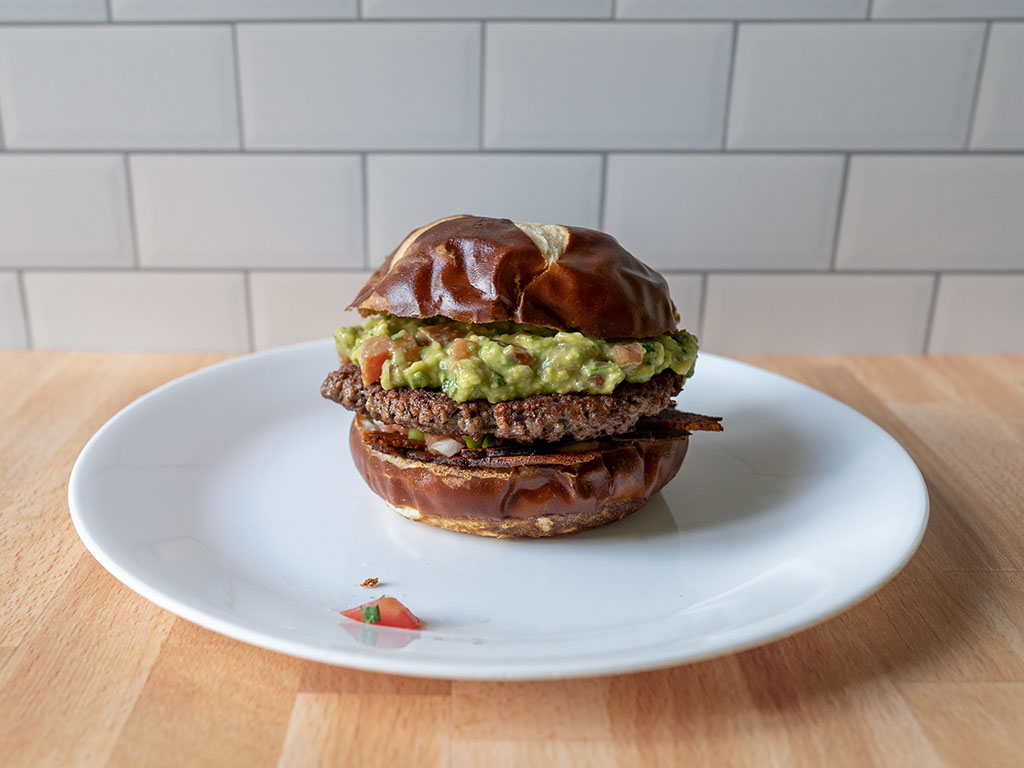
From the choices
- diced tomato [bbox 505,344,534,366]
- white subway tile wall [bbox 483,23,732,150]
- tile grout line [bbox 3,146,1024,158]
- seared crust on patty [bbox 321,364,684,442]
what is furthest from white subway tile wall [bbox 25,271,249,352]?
diced tomato [bbox 505,344,534,366]

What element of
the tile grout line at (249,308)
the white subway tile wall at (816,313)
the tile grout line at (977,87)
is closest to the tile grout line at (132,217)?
the tile grout line at (249,308)

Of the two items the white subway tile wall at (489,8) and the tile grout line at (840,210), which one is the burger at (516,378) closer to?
the white subway tile wall at (489,8)

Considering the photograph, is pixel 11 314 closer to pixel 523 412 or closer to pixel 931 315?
pixel 523 412

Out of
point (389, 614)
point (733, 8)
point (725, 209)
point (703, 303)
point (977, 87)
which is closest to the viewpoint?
point (389, 614)

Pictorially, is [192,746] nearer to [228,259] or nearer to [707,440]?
[707,440]

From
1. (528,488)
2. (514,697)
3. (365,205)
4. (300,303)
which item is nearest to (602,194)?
(365,205)

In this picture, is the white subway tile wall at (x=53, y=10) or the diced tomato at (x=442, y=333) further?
the white subway tile wall at (x=53, y=10)
